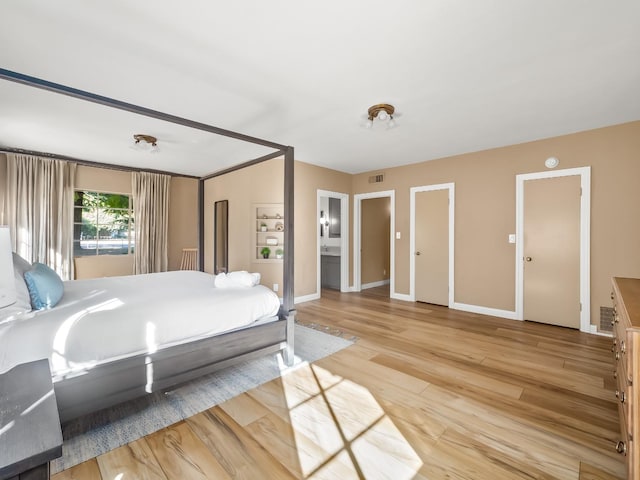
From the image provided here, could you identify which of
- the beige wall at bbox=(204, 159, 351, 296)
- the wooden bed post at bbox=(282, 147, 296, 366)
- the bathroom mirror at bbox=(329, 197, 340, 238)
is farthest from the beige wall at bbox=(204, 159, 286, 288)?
the wooden bed post at bbox=(282, 147, 296, 366)

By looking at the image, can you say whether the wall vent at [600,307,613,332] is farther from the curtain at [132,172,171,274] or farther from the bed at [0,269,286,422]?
the curtain at [132,172,171,274]

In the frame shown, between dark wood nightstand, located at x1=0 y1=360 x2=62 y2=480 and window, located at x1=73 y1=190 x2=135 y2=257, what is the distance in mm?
5392

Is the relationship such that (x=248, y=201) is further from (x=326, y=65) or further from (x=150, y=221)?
(x=326, y=65)

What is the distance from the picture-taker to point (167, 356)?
196 cm

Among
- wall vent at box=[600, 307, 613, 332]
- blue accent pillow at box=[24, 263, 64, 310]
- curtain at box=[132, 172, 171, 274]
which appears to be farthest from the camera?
curtain at box=[132, 172, 171, 274]

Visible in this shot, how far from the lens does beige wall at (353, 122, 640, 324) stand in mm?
3404

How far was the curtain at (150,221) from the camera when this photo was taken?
232 inches

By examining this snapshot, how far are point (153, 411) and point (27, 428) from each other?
141 cm

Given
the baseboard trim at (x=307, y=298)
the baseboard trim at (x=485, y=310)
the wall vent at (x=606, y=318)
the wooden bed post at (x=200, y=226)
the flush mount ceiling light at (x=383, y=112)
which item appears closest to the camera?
the flush mount ceiling light at (x=383, y=112)

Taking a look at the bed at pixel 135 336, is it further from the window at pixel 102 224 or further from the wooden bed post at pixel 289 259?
the window at pixel 102 224

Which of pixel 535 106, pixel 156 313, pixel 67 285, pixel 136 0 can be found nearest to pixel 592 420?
pixel 535 106

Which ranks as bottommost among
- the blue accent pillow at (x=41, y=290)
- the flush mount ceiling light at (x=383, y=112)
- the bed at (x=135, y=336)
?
the bed at (x=135, y=336)

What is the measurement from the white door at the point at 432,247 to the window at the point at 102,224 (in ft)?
18.6

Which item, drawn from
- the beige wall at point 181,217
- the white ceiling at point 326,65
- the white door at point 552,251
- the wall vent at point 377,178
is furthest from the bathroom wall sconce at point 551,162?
the beige wall at point 181,217
